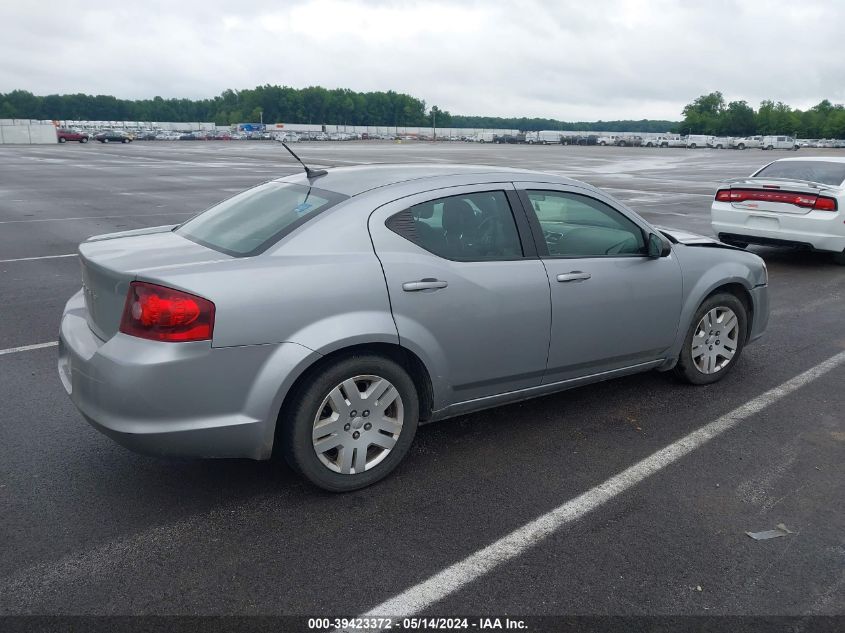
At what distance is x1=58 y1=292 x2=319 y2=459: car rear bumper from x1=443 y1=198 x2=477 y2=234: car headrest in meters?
1.13

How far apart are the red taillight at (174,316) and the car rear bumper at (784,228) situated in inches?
346

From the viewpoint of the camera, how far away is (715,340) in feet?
17.2

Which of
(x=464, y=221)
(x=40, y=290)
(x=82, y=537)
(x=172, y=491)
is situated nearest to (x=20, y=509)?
(x=82, y=537)

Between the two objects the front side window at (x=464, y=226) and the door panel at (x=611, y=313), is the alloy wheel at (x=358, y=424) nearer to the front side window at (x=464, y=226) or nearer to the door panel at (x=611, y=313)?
the front side window at (x=464, y=226)

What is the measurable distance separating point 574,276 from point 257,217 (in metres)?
1.87

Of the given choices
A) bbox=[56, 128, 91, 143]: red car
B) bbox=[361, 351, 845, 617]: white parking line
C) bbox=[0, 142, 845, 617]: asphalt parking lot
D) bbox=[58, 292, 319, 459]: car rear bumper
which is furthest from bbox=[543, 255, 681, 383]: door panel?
bbox=[56, 128, 91, 143]: red car

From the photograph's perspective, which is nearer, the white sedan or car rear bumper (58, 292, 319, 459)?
car rear bumper (58, 292, 319, 459)

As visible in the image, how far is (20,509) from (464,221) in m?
2.66

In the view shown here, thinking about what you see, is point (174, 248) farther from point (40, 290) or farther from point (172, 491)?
point (40, 290)

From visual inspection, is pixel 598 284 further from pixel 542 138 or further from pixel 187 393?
pixel 542 138

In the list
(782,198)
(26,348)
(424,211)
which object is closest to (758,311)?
(424,211)

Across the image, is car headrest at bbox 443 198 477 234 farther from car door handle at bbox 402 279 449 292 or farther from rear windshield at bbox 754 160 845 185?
rear windshield at bbox 754 160 845 185

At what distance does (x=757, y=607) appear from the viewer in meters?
2.86

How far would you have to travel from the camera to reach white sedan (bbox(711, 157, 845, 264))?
9.50m
